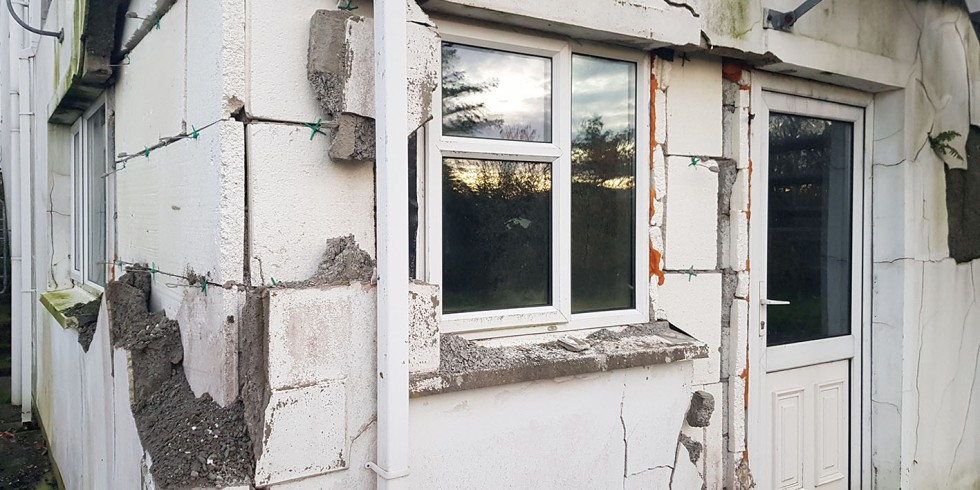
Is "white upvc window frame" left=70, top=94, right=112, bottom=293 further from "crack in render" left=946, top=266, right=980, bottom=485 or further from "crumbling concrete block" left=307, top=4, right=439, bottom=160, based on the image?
"crack in render" left=946, top=266, right=980, bottom=485

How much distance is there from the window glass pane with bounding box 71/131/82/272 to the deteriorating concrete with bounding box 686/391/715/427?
13.4ft

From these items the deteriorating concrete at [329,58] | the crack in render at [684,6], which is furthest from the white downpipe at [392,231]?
the crack in render at [684,6]

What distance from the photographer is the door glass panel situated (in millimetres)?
3572

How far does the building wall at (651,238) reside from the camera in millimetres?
2105

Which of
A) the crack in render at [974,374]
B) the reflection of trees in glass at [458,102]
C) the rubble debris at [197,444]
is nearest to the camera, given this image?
the rubble debris at [197,444]

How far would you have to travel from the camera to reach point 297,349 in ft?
6.86

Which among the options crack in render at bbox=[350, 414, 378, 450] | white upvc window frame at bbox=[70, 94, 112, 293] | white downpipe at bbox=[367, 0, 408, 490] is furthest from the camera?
white upvc window frame at bbox=[70, 94, 112, 293]

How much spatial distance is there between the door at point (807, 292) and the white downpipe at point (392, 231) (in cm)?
196

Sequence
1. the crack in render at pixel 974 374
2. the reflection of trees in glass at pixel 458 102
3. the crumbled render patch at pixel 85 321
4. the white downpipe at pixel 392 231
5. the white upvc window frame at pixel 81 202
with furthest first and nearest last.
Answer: the white upvc window frame at pixel 81 202
the crack in render at pixel 974 374
the crumbled render patch at pixel 85 321
the reflection of trees in glass at pixel 458 102
the white downpipe at pixel 392 231

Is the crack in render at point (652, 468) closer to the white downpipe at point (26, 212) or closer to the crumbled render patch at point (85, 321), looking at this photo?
A: the crumbled render patch at point (85, 321)

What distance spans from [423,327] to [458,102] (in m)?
0.85

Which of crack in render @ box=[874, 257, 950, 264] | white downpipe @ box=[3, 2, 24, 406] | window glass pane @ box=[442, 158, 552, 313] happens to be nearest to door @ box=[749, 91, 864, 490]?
crack in render @ box=[874, 257, 950, 264]

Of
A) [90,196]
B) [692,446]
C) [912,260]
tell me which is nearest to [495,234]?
[692,446]

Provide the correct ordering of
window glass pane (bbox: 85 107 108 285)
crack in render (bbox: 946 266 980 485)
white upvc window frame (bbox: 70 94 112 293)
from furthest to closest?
white upvc window frame (bbox: 70 94 112 293) < crack in render (bbox: 946 266 980 485) < window glass pane (bbox: 85 107 108 285)
